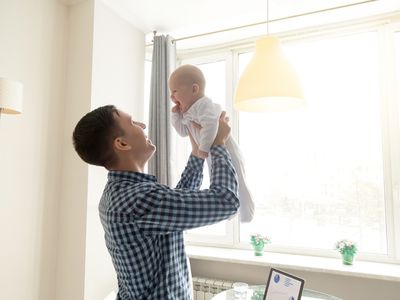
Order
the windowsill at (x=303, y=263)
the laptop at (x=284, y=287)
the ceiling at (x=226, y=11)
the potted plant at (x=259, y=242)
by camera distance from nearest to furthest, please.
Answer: the laptop at (x=284, y=287) < the windowsill at (x=303, y=263) < the ceiling at (x=226, y=11) < the potted plant at (x=259, y=242)

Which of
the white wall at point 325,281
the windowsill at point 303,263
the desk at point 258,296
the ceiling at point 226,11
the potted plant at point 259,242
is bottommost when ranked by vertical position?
the white wall at point 325,281

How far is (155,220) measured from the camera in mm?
842

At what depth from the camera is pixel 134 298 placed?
0.93 metres

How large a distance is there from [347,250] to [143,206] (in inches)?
79.1

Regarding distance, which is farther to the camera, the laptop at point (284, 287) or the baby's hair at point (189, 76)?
the laptop at point (284, 287)

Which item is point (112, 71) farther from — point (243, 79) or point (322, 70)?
point (322, 70)

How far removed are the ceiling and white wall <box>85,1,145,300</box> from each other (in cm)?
15

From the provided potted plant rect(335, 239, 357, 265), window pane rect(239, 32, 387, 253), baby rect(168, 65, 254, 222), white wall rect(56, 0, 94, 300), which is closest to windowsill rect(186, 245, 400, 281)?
potted plant rect(335, 239, 357, 265)

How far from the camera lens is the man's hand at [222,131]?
3.34 ft

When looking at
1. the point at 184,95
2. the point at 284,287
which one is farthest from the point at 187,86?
the point at 284,287

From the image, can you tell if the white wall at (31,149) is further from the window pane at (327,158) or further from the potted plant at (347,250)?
the potted plant at (347,250)

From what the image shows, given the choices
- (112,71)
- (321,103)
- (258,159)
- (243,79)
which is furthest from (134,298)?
(321,103)

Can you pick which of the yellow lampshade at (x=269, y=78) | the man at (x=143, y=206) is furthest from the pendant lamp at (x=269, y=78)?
the man at (x=143, y=206)

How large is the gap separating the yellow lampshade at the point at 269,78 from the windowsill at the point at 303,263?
1323 mm
